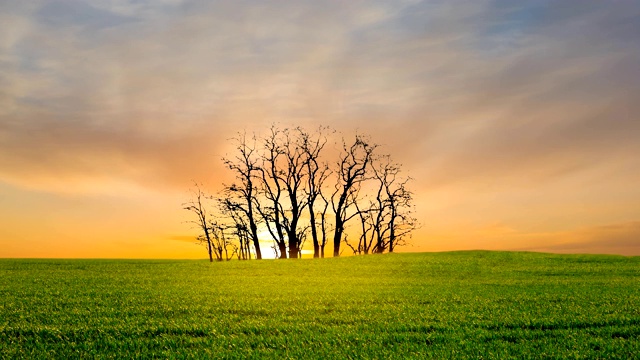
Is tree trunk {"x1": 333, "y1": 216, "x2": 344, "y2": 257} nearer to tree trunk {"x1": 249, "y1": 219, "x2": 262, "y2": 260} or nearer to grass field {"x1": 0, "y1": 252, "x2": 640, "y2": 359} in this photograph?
tree trunk {"x1": 249, "y1": 219, "x2": 262, "y2": 260}

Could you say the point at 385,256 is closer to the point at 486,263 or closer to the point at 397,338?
the point at 486,263

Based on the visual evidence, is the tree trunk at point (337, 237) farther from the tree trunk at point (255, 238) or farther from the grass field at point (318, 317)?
the grass field at point (318, 317)

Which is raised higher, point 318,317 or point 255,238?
point 255,238

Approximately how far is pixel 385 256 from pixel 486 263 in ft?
24.0

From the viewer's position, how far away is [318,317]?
43.9 ft

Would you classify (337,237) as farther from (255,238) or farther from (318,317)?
(318,317)

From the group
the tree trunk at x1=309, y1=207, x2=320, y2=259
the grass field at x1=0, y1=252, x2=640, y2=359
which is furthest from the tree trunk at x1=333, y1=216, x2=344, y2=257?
the grass field at x1=0, y1=252, x2=640, y2=359

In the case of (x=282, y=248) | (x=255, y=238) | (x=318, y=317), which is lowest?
(x=318, y=317)

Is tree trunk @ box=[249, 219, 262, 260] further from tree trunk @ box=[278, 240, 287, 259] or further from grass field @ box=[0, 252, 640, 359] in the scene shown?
grass field @ box=[0, 252, 640, 359]

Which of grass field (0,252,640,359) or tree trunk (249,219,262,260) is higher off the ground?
tree trunk (249,219,262,260)

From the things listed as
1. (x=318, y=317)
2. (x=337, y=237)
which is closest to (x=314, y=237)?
(x=337, y=237)

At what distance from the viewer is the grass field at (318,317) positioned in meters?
9.87

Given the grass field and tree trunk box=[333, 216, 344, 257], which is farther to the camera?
tree trunk box=[333, 216, 344, 257]

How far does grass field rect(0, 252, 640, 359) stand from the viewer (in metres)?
9.87
